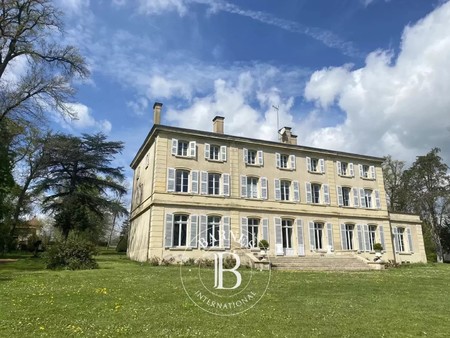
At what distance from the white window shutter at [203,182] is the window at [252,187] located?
3.05 m

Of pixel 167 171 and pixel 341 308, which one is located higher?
pixel 167 171

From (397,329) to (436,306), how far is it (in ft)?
9.85

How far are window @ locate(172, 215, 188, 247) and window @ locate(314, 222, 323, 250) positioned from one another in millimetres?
9276

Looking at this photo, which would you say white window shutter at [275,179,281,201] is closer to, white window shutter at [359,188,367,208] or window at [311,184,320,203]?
window at [311,184,320,203]

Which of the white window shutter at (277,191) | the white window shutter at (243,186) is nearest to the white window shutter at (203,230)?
the white window shutter at (243,186)

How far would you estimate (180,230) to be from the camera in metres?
19.8

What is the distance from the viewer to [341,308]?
7617 mm

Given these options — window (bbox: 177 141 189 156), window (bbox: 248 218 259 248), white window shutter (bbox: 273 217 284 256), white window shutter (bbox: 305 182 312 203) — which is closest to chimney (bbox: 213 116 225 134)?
window (bbox: 177 141 189 156)

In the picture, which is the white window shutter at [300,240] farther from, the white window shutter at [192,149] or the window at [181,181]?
the white window shutter at [192,149]

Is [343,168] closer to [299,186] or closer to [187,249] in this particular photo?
[299,186]

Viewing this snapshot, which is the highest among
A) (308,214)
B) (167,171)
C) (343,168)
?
(343,168)

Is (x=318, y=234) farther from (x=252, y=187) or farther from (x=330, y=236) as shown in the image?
(x=252, y=187)

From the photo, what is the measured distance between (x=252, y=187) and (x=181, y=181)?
192 inches

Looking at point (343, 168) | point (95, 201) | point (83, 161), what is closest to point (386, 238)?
point (343, 168)
